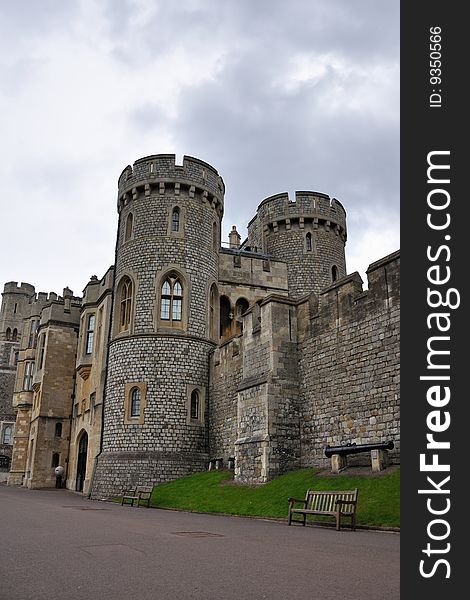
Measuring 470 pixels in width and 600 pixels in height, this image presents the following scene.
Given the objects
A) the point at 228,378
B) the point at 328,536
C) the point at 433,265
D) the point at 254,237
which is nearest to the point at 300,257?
the point at 254,237

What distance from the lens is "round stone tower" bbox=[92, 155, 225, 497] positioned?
2242cm

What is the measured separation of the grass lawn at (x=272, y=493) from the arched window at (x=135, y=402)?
10.4 ft

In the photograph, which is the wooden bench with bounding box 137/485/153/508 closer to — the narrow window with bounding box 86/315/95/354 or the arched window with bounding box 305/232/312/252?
the narrow window with bounding box 86/315/95/354

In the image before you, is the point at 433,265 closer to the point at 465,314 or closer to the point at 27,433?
the point at 465,314

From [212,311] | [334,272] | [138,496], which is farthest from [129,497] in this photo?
[334,272]

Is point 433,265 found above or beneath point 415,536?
above

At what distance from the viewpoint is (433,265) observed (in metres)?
6.22

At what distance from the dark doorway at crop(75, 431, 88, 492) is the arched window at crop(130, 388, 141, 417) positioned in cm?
865

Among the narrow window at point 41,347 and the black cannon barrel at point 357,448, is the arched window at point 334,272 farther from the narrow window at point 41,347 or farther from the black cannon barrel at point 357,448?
the black cannon barrel at point 357,448

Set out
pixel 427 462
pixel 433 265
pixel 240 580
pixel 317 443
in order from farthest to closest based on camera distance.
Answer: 1. pixel 317 443
2. pixel 433 265
3. pixel 240 580
4. pixel 427 462

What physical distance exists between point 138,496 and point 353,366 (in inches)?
313

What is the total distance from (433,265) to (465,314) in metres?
0.62

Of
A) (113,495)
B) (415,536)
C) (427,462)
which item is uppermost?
(427,462)

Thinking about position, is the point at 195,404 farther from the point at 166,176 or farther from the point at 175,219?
the point at 166,176
